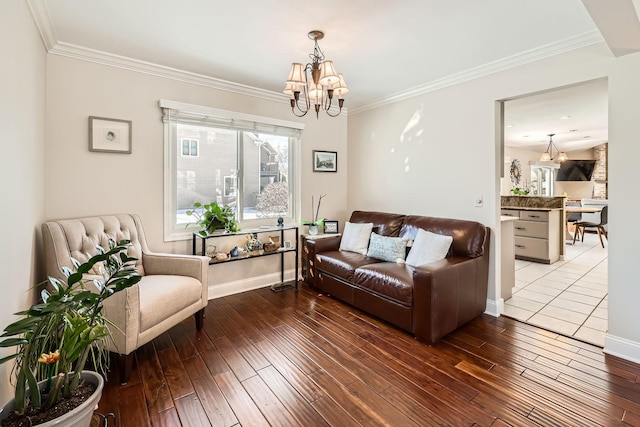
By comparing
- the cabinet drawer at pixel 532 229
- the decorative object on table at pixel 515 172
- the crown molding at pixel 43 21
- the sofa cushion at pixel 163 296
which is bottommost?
the sofa cushion at pixel 163 296

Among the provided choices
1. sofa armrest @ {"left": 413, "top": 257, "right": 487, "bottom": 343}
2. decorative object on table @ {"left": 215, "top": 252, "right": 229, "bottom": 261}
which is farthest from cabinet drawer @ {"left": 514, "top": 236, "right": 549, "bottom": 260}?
decorative object on table @ {"left": 215, "top": 252, "right": 229, "bottom": 261}

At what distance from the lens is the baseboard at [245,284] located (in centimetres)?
350

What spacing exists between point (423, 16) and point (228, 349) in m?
2.88

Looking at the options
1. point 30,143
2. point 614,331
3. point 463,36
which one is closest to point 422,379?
point 614,331

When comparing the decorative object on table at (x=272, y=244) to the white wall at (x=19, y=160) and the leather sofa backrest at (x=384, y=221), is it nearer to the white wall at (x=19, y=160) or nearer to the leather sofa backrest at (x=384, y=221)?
the leather sofa backrest at (x=384, y=221)

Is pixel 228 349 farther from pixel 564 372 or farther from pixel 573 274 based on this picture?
pixel 573 274

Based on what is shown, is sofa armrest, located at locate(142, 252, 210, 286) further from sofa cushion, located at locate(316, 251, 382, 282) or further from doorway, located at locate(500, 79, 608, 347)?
doorway, located at locate(500, 79, 608, 347)

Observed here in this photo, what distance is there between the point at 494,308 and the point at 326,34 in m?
2.97

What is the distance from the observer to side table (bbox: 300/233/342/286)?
12.5 feet

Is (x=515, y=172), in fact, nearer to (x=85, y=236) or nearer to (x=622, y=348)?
(x=622, y=348)

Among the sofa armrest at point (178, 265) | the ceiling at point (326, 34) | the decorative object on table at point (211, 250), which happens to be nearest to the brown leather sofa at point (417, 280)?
the decorative object on table at point (211, 250)

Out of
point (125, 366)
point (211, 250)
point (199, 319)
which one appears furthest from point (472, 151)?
point (125, 366)

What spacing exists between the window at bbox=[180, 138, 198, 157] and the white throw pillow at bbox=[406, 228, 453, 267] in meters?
2.58

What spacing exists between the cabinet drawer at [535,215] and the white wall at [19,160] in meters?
6.30
